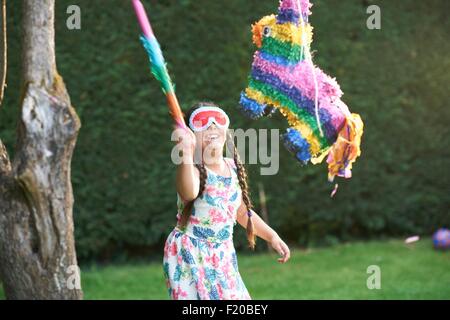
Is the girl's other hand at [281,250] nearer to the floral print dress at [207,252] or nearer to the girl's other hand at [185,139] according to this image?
the floral print dress at [207,252]

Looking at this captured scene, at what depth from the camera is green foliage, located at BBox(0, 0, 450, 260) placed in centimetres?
542

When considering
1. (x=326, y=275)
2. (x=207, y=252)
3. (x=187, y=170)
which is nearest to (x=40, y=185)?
(x=187, y=170)

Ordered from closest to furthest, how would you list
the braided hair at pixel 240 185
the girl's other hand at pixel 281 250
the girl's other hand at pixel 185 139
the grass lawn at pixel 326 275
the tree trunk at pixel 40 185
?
the girl's other hand at pixel 185 139, the tree trunk at pixel 40 185, the braided hair at pixel 240 185, the girl's other hand at pixel 281 250, the grass lawn at pixel 326 275

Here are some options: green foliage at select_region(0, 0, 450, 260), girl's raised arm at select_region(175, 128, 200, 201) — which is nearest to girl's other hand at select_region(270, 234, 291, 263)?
girl's raised arm at select_region(175, 128, 200, 201)

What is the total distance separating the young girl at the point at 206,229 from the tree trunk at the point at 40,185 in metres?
0.37

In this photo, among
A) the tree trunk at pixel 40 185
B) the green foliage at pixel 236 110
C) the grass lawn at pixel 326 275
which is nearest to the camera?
the tree trunk at pixel 40 185

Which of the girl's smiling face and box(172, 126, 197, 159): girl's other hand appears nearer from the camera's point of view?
box(172, 126, 197, 159): girl's other hand

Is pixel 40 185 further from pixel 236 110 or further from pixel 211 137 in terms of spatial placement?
pixel 236 110

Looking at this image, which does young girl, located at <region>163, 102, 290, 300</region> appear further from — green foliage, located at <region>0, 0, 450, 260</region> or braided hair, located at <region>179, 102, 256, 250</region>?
green foliage, located at <region>0, 0, 450, 260</region>

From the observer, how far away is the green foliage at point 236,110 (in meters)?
5.42

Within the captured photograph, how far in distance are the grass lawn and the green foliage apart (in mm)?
243

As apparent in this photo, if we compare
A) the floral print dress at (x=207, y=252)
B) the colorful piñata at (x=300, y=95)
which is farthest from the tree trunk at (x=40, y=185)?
the colorful piñata at (x=300, y=95)

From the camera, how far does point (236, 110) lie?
18.4 feet
